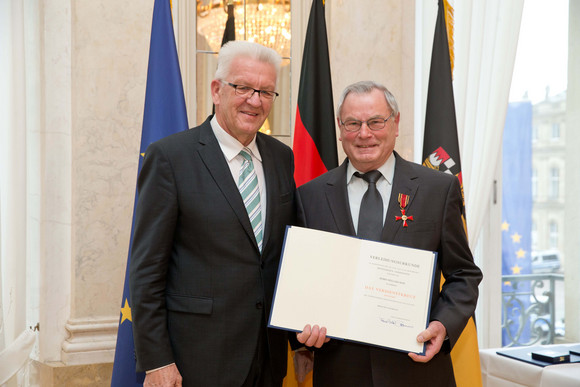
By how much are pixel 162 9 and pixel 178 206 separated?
56.0 inches

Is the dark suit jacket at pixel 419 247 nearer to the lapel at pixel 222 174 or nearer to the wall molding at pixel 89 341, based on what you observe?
the lapel at pixel 222 174

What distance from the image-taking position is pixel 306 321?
1778mm

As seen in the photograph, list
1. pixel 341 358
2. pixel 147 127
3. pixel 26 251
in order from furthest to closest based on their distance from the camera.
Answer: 1. pixel 26 251
2. pixel 147 127
3. pixel 341 358

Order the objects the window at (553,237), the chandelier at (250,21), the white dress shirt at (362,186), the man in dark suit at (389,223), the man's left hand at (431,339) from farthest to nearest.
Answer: the window at (553,237), the chandelier at (250,21), the white dress shirt at (362,186), the man in dark suit at (389,223), the man's left hand at (431,339)

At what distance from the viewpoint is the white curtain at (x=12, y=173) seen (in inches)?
108

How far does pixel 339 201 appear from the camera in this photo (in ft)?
6.51

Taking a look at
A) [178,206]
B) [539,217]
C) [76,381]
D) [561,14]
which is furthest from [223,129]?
[561,14]

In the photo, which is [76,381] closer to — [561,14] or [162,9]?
[162,9]

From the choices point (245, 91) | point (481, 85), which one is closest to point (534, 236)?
point (481, 85)

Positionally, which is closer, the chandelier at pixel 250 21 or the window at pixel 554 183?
the chandelier at pixel 250 21

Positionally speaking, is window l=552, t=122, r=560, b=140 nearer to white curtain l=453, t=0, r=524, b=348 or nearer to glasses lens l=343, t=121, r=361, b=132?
white curtain l=453, t=0, r=524, b=348

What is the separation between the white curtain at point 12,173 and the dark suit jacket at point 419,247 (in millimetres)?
1695
